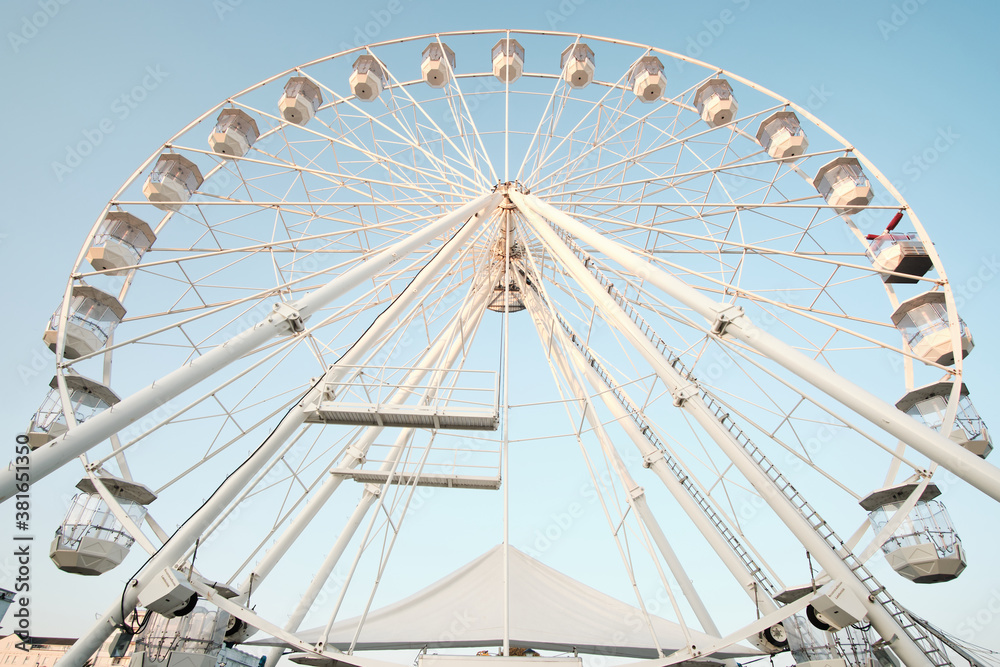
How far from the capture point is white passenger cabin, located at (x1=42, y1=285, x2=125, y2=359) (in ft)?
40.8

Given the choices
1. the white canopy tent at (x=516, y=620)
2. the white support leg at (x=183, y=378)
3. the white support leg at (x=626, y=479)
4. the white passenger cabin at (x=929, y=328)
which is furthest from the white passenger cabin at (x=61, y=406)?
the white passenger cabin at (x=929, y=328)

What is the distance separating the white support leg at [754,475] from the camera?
8.96 meters

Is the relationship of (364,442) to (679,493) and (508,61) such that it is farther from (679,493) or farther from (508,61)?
(508,61)

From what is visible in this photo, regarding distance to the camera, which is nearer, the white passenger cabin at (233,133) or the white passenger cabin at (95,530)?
the white passenger cabin at (95,530)

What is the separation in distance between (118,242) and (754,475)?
14087 millimetres

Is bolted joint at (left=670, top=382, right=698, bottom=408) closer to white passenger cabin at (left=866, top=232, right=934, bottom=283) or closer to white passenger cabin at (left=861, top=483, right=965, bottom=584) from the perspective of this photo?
white passenger cabin at (left=861, top=483, right=965, bottom=584)

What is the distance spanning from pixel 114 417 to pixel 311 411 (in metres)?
2.81

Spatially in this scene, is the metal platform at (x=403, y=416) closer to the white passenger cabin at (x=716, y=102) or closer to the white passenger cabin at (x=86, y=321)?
the white passenger cabin at (x=86, y=321)

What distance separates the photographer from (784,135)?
50.4ft

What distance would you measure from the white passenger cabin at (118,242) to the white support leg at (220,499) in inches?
259

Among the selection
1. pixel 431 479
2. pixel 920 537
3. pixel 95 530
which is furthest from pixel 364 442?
pixel 920 537

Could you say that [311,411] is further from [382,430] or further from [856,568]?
[856,568]

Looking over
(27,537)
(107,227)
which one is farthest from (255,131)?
(27,537)

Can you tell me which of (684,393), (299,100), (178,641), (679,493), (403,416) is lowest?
(178,641)
